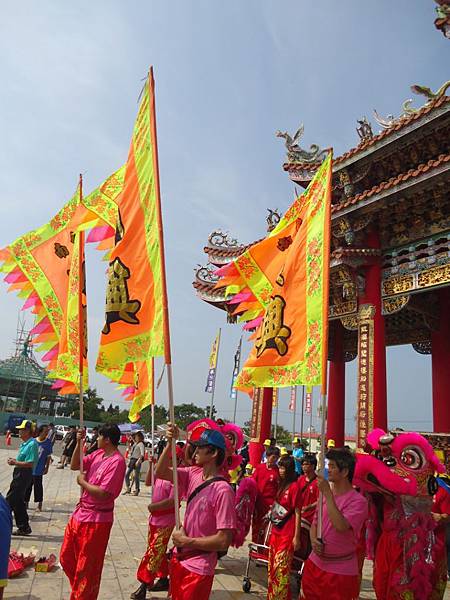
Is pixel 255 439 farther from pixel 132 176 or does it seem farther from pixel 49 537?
pixel 132 176

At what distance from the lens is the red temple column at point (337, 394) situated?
13453mm

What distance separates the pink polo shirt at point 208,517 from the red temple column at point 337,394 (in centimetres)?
1065

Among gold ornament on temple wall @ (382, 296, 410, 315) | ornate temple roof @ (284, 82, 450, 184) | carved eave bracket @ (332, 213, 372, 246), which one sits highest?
ornate temple roof @ (284, 82, 450, 184)

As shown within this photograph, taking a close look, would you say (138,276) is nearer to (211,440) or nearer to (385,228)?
(211,440)

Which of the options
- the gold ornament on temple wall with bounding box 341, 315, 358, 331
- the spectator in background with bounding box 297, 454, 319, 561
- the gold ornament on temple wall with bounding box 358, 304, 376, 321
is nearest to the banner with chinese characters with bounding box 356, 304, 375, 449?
the gold ornament on temple wall with bounding box 358, 304, 376, 321

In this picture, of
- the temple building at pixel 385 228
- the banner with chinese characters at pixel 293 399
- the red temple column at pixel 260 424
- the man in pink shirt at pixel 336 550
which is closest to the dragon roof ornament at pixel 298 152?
the temple building at pixel 385 228

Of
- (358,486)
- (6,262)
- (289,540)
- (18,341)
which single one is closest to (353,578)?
(358,486)

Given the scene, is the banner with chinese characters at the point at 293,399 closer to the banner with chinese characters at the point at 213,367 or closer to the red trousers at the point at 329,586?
the banner with chinese characters at the point at 213,367

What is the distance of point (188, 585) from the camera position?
9.06ft

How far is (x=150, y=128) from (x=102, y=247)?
1638 millimetres

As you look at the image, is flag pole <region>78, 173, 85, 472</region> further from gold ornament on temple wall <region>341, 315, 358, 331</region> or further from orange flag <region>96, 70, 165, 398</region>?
gold ornament on temple wall <region>341, 315, 358, 331</region>

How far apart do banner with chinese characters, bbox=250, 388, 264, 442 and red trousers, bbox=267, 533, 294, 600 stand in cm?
753

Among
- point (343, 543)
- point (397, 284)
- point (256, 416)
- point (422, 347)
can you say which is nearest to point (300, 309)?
point (343, 543)

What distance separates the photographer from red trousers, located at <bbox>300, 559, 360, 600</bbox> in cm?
312
